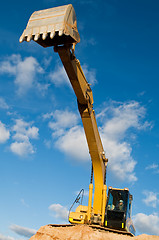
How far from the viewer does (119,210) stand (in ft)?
38.6

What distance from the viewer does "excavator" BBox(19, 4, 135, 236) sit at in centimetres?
894

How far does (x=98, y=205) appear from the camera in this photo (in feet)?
41.5

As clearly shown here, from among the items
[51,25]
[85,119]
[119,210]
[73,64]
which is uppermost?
[73,64]

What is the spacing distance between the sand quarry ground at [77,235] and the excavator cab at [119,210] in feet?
3.95

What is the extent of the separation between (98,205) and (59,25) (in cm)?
804

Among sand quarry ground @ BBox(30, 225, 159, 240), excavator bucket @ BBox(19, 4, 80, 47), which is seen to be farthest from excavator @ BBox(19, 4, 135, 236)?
sand quarry ground @ BBox(30, 225, 159, 240)

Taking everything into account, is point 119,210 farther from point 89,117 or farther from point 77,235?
point 89,117

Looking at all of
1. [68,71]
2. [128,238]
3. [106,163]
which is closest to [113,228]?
[128,238]

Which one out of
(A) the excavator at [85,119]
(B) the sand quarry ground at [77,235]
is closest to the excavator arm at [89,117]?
(A) the excavator at [85,119]

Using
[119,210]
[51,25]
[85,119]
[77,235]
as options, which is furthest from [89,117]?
[77,235]

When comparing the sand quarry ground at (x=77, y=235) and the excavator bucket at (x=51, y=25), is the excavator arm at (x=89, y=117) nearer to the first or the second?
the excavator bucket at (x=51, y=25)

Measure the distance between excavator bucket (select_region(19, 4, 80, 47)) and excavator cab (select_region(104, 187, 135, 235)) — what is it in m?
6.89

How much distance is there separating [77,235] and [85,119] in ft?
15.7

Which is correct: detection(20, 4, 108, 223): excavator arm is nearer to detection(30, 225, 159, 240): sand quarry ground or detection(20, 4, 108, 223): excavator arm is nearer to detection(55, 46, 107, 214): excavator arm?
detection(55, 46, 107, 214): excavator arm
